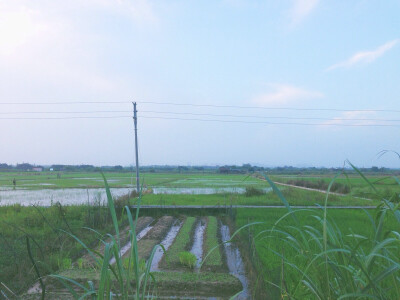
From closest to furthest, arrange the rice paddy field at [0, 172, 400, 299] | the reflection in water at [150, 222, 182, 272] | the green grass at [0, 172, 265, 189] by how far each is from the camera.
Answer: the rice paddy field at [0, 172, 400, 299] < the reflection in water at [150, 222, 182, 272] < the green grass at [0, 172, 265, 189]

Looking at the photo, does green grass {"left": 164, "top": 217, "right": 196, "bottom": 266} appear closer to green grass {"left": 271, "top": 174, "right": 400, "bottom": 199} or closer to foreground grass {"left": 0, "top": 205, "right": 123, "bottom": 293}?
foreground grass {"left": 0, "top": 205, "right": 123, "bottom": 293}

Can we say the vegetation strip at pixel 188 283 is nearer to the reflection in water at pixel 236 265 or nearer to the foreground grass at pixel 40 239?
the reflection in water at pixel 236 265

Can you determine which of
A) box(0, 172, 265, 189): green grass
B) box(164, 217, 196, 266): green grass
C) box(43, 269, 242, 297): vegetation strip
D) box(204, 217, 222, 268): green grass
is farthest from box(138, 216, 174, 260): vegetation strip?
box(0, 172, 265, 189): green grass

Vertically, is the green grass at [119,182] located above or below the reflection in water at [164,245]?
above

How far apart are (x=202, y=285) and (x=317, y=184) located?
1806 centimetres

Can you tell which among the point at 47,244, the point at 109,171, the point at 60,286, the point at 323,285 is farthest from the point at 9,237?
the point at 109,171

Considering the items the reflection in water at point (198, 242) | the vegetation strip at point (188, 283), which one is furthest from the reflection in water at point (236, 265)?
the reflection in water at point (198, 242)

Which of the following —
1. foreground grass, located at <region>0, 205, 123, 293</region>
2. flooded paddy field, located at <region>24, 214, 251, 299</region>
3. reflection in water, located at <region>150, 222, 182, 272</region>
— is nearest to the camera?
flooded paddy field, located at <region>24, 214, 251, 299</region>

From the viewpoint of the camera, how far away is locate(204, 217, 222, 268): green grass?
4645mm

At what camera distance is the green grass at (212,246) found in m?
4.64

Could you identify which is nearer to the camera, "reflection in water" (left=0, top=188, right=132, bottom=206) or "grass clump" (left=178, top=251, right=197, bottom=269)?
"grass clump" (left=178, top=251, right=197, bottom=269)

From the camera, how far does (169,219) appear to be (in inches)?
344

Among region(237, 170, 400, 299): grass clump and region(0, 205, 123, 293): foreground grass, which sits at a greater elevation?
region(237, 170, 400, 299): grass clump

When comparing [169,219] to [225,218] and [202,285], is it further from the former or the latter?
[202,285]
